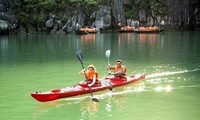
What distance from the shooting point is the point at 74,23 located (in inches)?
2554

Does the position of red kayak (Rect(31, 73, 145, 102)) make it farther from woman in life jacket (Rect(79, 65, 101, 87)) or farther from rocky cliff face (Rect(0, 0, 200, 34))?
rocky cliff face (Rect(0, 0, 200, 34))

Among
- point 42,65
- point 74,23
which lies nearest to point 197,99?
point 42,65

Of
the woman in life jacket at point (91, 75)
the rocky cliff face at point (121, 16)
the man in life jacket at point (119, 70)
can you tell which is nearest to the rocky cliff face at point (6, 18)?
the rocky cliff face at point (121, 16)

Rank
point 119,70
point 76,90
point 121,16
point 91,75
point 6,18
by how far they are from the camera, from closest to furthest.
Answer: point 76,90, point 91,75, point 119,70, point 6,18, point 121,16

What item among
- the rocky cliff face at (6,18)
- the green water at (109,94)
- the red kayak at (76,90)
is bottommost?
the green water at (109,94)

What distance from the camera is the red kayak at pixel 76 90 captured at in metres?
11.9

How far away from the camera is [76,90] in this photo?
1297 centimetres

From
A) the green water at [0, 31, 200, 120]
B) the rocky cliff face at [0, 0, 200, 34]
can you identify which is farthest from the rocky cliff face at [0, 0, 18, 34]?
the green water at [0, 31, 200, 120]

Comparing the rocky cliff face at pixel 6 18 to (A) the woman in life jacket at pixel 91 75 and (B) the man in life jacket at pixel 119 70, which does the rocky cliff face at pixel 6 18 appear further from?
(A) the woman in life jacket at pixel 91 75

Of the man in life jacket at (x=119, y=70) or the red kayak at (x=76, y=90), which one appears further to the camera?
the man in life jacket at (x=119, y=70)

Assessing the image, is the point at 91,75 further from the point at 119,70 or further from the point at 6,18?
the point at 6,18

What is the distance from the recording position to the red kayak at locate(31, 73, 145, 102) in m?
11.9

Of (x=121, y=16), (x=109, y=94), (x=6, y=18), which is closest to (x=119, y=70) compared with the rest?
(x=109, y=94)

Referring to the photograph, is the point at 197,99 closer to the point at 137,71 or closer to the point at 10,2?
the point at 137,71
